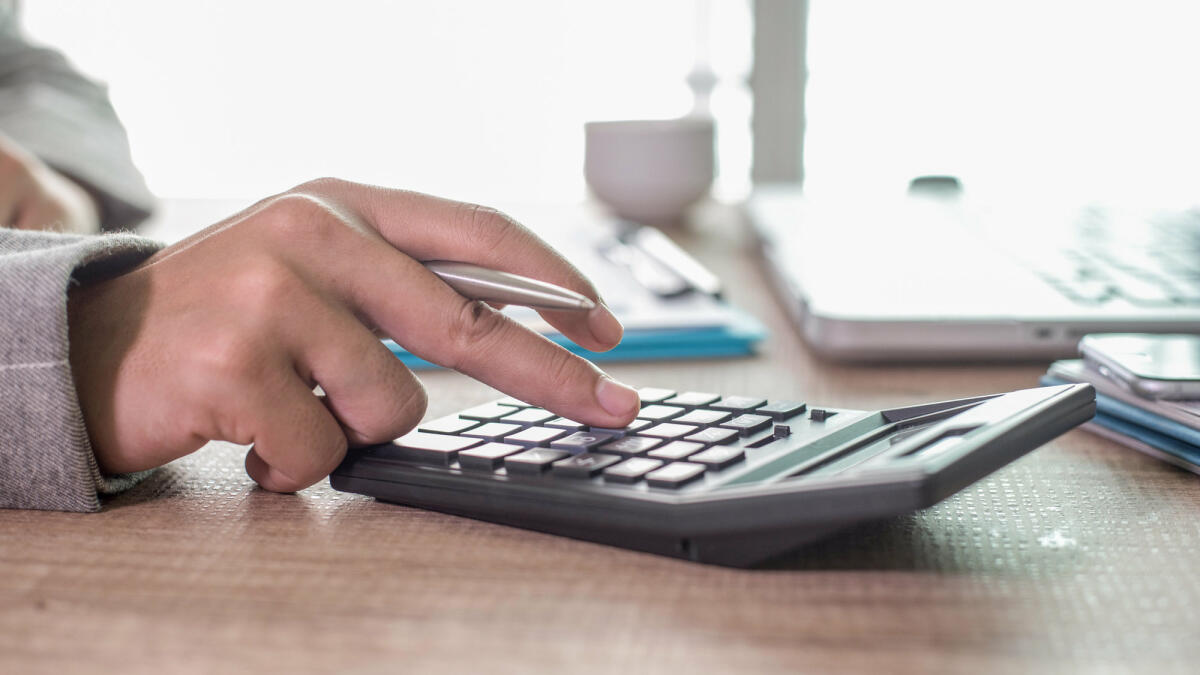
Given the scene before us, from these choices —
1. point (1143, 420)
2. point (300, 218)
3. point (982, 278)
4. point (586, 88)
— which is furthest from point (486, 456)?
point (586, 88)

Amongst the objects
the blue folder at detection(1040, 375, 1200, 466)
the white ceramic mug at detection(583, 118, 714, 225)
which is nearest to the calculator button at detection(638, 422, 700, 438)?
the blue folder at detection(1040, 375, 1200, 466)

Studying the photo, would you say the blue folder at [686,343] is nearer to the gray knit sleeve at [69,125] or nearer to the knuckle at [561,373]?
the knuckle at [561,373]

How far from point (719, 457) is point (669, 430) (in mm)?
52

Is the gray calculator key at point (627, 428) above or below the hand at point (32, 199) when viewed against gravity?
below

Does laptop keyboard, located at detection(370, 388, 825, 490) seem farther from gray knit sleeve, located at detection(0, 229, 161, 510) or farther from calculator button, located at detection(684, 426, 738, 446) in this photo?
gray knit sleeve, located at detection(0, 229, 161, 510)

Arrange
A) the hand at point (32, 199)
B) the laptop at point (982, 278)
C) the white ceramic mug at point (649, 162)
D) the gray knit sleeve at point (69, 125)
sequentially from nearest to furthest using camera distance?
the laptop at point (982, 278) < the hand at point (32, 199) < the gray knit sleeve at point (69, 125) < the white ceramic mug at point (649, 162)

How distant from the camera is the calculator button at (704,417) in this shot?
1.37 ft

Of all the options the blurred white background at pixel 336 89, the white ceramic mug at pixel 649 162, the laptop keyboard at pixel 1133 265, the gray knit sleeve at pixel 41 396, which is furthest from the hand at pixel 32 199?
the blurred white background at pixel 336 89

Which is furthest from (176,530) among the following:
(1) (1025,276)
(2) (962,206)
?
(2) (962,206)

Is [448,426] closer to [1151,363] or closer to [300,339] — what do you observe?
[300,339]

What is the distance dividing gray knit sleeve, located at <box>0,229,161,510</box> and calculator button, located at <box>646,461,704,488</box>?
221 millimetres

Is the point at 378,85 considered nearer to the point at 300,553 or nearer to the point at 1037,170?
the point at 1037,170

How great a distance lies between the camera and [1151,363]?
18.6 inches

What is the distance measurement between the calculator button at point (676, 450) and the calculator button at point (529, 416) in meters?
0.07
